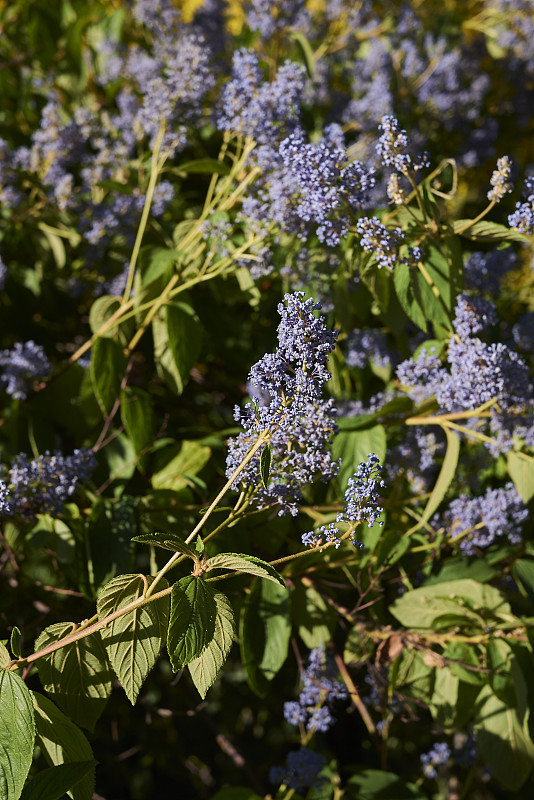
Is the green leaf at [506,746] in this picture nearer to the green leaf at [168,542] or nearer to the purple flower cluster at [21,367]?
the green leaf at [168,542]

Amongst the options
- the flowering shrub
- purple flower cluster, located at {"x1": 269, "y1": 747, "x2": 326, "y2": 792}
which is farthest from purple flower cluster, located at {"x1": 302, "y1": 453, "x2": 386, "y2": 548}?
purple flower cluster, located at {"x1": 269, "y1": 747, "x2": 326, "y2": 792}

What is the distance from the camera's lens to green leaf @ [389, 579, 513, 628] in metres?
1.42

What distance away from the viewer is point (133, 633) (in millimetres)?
944

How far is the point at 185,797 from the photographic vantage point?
2580 mm

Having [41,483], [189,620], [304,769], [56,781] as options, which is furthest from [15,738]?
[304,769]

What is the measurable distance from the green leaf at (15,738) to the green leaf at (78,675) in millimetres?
103

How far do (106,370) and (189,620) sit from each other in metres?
0.73

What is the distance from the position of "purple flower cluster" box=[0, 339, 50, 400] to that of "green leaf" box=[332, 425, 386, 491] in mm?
676

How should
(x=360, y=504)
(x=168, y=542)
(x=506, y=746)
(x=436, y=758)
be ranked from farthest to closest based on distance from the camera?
(x=436, y=758) → (x=506, y=746) → (x=360, y=504) → (x=168, y=542)

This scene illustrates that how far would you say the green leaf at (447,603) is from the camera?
4.65ft

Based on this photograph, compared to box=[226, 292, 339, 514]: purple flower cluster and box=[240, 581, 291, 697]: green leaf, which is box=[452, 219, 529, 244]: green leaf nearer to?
box=[226, 292, 339, 514]: purple flower cluster

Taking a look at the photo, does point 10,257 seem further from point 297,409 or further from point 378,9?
point 378,9

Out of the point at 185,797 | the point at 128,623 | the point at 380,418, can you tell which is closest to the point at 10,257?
the point at 380,418

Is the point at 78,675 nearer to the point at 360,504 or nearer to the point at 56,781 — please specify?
the point at 56,781
